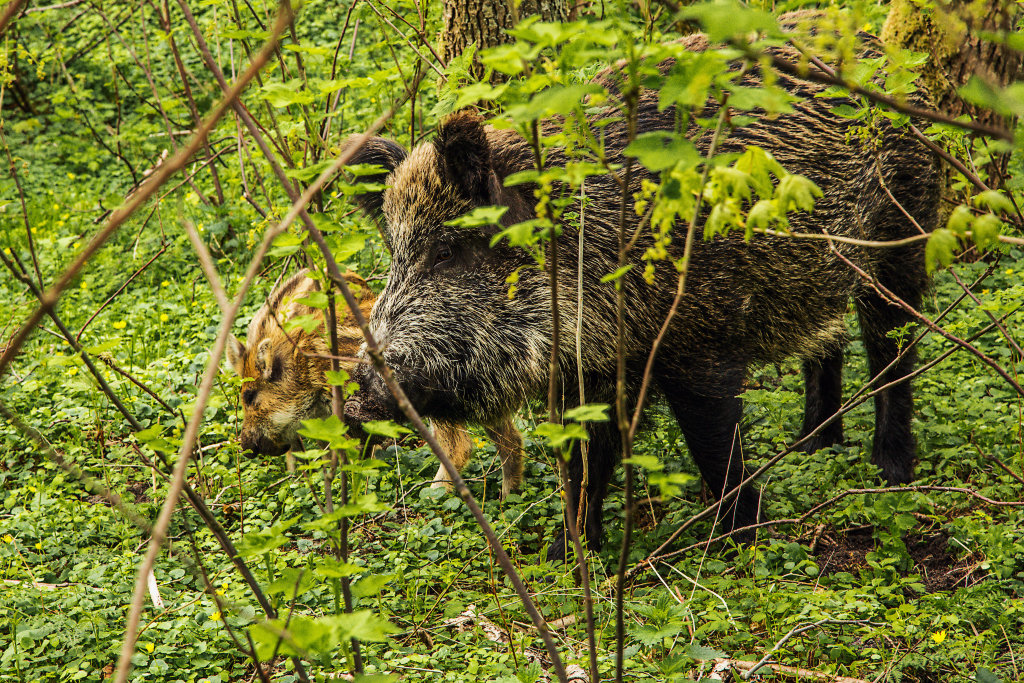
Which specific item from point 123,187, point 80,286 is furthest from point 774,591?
point 123,187

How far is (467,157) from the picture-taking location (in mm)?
4262

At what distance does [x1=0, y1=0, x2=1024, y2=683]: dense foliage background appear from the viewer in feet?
8.23

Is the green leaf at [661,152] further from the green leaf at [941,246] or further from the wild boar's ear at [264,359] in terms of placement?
the wild boar's ear at [264,359]

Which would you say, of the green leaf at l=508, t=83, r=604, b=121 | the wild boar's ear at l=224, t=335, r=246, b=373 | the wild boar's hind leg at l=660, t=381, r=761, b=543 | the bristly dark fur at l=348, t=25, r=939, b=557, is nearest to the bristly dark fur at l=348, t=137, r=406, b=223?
the bristly dark fur at l=348, t=25, r=939, b=557

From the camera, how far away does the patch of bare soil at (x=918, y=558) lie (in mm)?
4031

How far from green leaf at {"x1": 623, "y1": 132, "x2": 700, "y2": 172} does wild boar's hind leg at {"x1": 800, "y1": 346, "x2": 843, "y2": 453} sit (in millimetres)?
4024

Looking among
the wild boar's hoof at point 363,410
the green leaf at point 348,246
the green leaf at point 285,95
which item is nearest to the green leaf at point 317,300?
the green leaf at point 348,246

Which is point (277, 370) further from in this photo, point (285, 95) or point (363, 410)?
point (285, 95)

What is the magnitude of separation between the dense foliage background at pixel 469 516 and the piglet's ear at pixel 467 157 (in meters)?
0.29

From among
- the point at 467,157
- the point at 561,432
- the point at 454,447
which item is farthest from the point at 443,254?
the point at 561,432

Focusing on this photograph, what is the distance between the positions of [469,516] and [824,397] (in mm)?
2273

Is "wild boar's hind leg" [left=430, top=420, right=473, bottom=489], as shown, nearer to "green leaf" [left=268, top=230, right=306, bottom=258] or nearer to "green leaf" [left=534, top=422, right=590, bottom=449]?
"green leaf" [left=268, top=230, right=306, bottom=258]

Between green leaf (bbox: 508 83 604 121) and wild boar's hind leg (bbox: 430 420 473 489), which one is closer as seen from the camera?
green leaf (bbox: 508 83 604 121)

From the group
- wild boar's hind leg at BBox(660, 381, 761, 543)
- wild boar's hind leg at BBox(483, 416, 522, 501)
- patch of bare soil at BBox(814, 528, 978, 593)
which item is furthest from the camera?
wild boar's hind leg at BBox(483, 416, 522, 501)
